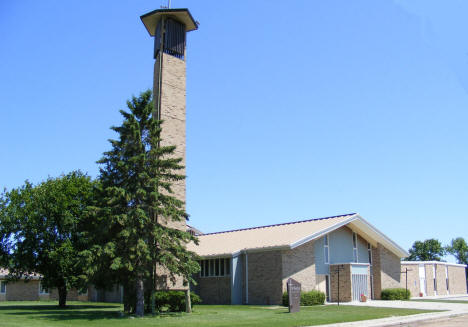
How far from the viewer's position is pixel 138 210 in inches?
814

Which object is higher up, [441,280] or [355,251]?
[355,251]

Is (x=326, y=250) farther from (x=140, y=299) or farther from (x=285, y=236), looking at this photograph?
(x=140, y=299)

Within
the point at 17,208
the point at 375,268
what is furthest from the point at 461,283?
the point at 17,208

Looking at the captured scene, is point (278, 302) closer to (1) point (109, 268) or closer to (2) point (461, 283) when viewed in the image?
(1) point (109, 268)

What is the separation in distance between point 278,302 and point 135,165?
13.7m

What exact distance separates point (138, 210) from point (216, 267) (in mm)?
14553

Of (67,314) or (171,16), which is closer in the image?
(67,314)

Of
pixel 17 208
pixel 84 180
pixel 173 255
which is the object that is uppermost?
pixel 84 180

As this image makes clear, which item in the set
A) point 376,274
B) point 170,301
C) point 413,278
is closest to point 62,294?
point 170,301

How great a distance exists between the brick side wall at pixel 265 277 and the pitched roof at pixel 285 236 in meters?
0.65

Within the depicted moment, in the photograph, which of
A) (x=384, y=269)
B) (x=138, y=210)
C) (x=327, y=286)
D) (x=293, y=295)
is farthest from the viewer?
(x=384, y=269)

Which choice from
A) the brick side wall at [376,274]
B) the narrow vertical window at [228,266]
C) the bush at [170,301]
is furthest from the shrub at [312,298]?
the bush at [170,301]

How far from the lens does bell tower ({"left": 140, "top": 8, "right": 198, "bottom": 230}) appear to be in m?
25.3

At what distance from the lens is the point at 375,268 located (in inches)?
1458
